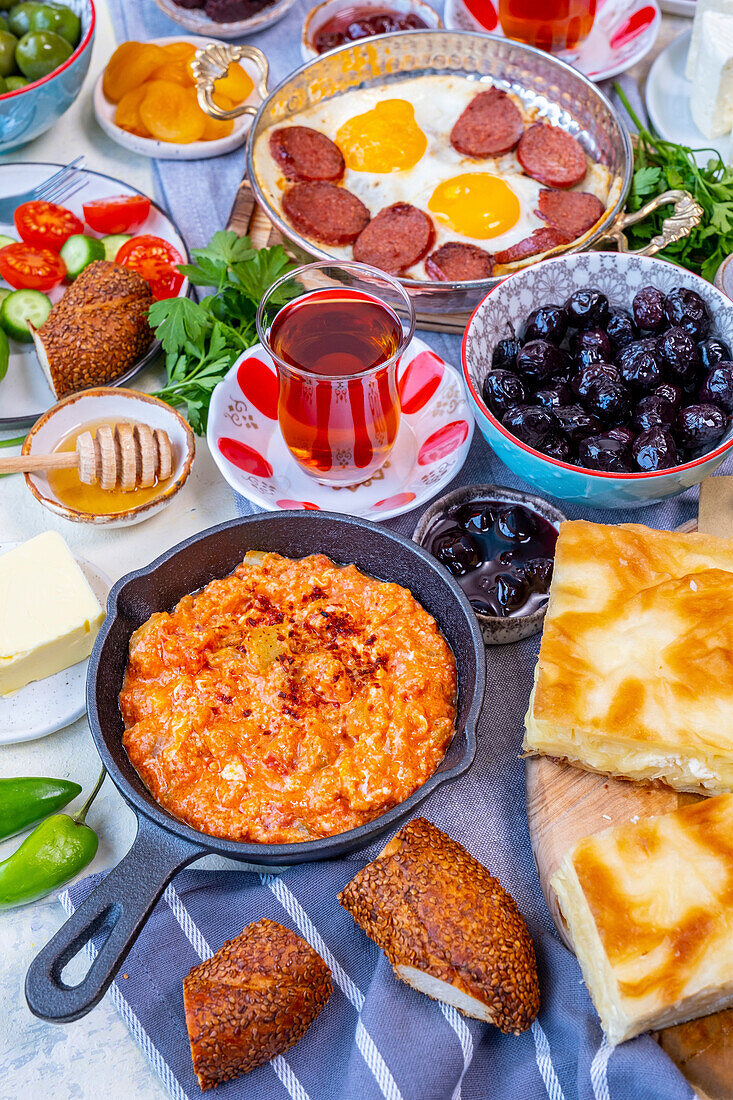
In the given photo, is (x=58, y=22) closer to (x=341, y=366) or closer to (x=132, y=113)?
(x=132, y=113)

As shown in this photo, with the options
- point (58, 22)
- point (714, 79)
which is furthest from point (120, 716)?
point (714, 79)

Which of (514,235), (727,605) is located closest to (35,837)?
(727,605)

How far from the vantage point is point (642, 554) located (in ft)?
9.03

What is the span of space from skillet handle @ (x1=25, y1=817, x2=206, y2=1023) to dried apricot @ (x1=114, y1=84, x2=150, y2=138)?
3372 mm

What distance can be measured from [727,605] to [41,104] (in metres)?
3.50

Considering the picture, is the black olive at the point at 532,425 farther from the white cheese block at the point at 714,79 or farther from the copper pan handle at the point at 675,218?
the white cheese block at the point at 714,79

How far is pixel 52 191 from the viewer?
418 centimetres

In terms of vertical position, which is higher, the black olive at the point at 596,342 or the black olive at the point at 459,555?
the black olive at the point at 596,342

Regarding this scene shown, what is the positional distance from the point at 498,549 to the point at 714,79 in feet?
8.08

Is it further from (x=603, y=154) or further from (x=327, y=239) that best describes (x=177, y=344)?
(x=603, y=154)

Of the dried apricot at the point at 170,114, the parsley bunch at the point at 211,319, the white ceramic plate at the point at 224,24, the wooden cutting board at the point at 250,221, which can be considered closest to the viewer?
the parsley bunch at the point at 211,319

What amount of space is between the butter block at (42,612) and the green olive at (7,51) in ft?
8.05

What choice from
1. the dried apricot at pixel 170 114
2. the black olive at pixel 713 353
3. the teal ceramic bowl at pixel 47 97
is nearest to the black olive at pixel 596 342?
the black olive at pixel 713 353

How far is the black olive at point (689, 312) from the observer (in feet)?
10.2
